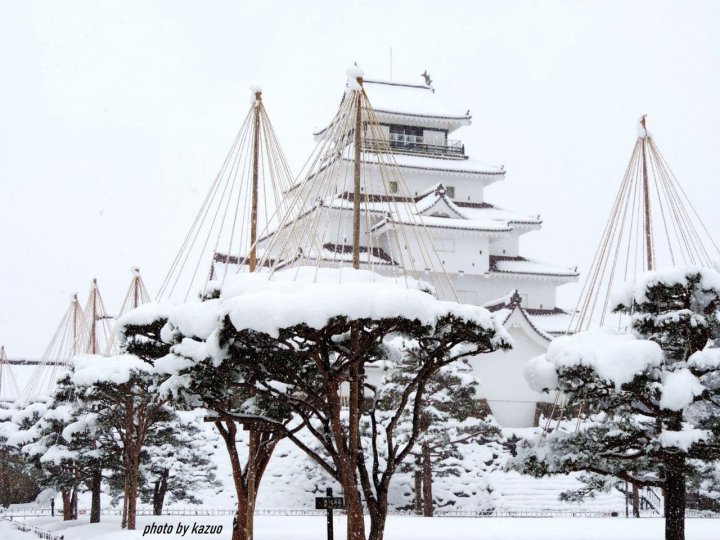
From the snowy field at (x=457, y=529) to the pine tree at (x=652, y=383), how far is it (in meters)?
4.32

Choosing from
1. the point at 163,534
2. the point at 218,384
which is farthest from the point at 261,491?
the point at 218,384

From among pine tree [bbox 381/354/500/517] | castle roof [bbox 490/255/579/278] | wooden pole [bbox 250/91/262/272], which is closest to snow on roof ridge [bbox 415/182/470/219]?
castle roof [bbox 490/255/579/278]

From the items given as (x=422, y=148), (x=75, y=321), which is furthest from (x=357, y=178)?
(x=422, y=148)

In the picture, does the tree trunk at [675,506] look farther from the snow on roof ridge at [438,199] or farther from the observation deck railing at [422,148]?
the observation deck railing at [422,148]

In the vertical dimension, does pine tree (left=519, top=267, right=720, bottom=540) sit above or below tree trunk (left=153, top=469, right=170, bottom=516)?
above

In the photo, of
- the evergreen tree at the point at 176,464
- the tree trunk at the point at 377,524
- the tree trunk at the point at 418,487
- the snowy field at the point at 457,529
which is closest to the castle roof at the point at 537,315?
the tree trunk at the point at 418,487

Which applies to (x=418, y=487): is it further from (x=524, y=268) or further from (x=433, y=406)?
(x=524, y=268)

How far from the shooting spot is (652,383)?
1385cm

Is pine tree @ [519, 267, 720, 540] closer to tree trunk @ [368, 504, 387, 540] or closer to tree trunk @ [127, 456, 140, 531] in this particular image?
tree trunk @ [368, 504, 387, 540]

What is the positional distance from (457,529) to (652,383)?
8790mm

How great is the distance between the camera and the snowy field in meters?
19.2

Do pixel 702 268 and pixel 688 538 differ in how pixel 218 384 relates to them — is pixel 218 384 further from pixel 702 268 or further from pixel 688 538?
pixel 688 538

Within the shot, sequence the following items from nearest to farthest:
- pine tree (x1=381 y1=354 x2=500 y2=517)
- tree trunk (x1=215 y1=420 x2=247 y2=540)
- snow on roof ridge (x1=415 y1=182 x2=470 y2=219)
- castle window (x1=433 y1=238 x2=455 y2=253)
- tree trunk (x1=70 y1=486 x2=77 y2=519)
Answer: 1. tree trunk (x1=215 y1=420 x2=247 y2=540)
2. pine tree (x1=381 y1=354 x2=500 y2=517)
3. tree trunk (x1=70 y1=486 x2=77 y2=519)
4. snow on roof ridge (x1=415 y1=182 x2=470 y2=219)
5. castle window (x1=433 y1=238 x2=455 y2=253)

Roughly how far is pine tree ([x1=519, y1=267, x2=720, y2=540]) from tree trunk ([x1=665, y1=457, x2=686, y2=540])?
0.02 m
